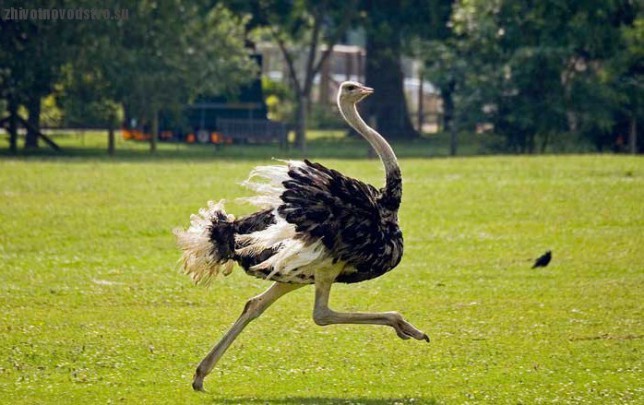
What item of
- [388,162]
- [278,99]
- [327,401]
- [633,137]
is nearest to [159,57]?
[633,137]

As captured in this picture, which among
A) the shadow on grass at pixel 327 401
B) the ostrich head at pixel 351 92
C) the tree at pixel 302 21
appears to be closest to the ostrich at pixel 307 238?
the shadow on grass at pixel 327 401

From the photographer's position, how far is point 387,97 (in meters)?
46.1

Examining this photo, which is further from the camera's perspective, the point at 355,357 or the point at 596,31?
the point at 596,31

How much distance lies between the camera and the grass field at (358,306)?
9.33 m

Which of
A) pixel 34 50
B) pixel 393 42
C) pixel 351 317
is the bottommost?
pixel 351 317

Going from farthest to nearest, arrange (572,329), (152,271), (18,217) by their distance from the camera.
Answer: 1. (18,217)
2. (152,271)
3. (572,329)

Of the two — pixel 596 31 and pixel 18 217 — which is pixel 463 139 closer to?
pixel 596 31

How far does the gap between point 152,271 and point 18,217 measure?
5146mm

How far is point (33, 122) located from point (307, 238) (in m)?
29.3

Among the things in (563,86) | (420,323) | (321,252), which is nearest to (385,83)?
(563,86)

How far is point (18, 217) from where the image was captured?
20.0 meters

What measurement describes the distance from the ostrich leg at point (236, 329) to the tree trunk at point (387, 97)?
116 feet

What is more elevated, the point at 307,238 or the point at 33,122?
the point at 307,238

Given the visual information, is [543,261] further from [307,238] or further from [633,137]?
[633,137]
